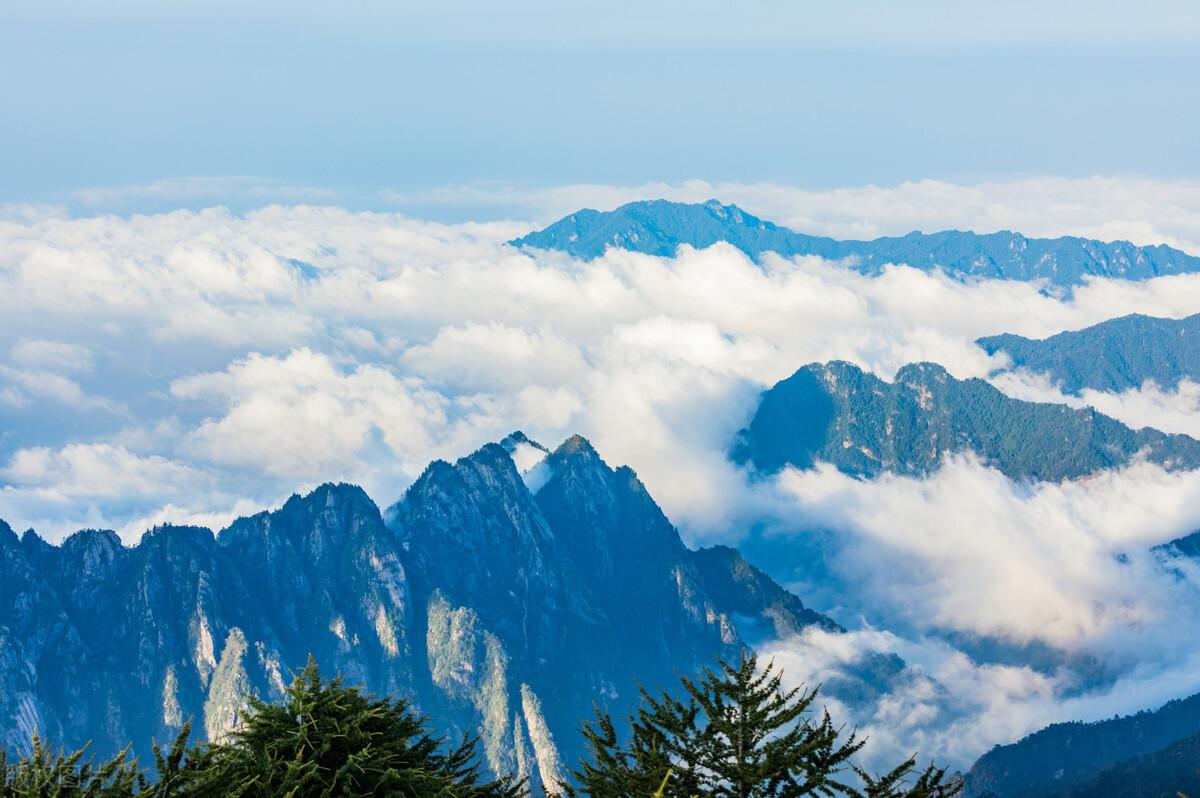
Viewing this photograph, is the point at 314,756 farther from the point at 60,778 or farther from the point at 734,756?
the point at 734,756

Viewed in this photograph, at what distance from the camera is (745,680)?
142 ft

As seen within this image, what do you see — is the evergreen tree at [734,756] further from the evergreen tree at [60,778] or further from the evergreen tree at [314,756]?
the evergreen tree at [60,778]

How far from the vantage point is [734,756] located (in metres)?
42.5

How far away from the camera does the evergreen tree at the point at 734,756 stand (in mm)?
40625

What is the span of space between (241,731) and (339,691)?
3.34 metres

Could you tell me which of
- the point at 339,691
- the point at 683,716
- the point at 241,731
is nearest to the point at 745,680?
the point at 683,716

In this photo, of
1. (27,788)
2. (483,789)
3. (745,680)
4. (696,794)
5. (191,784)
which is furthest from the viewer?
(483,789)

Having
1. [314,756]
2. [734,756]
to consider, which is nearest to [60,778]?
[314,756]

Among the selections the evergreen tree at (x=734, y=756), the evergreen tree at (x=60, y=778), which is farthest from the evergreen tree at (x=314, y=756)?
the evergreen tree at (x=734, y=756)

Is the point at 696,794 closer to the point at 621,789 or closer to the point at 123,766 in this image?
the point at 621,789

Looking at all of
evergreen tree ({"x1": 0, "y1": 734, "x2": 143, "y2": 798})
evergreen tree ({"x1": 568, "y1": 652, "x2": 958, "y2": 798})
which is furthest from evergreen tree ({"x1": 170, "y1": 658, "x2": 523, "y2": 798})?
evergreen tree ({"x1": 568, "y1": 652, "x2": 958, "y2": 798})

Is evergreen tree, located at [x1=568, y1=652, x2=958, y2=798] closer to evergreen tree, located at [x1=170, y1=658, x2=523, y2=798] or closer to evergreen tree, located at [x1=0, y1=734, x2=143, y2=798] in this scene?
evergreen tree, located at [x1=170, y1=658, x2=523, y2=798]

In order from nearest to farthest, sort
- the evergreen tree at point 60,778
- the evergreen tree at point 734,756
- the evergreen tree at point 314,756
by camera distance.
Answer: the evergreen tree at point 60,778
the evergreen tree at point 314,756
the evergreen tree at point 734,756

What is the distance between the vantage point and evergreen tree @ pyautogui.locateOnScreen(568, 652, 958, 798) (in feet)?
133
